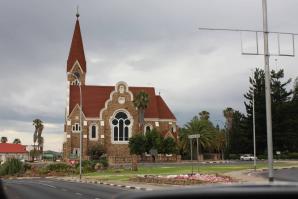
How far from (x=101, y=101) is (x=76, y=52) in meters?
11.3

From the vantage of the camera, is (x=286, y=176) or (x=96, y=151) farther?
(x=96, y=151)

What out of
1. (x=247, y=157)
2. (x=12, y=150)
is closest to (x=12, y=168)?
(x=247, y=157)

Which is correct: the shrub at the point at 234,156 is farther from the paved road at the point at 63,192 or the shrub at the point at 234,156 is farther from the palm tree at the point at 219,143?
the paved road at the point at 63,192

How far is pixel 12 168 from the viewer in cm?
6925

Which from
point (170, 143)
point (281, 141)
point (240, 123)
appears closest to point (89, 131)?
point (170, 143)

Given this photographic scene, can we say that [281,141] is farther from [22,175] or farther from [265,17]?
[265,17]

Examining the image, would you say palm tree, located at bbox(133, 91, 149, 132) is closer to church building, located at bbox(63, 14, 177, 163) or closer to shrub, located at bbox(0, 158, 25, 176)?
church building, located at bbox(63, 14, 177, 163)

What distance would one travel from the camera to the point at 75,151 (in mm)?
97000

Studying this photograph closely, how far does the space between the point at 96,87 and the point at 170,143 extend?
24122mm

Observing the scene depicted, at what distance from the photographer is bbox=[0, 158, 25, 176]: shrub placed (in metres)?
69.2

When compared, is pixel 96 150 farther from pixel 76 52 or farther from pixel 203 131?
pixel 76 52

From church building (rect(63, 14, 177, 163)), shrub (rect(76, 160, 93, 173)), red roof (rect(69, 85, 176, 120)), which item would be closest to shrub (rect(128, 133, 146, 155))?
church building (rect(63, 14, 177, 163))

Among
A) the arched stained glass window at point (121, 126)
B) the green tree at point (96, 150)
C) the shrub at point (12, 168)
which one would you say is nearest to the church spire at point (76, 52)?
the arched stained glass window at point (121, 126)

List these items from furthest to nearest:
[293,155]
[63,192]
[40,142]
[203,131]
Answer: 1. [40,142]
2. [203,131]
3. [293,155]
4. [63,192]
